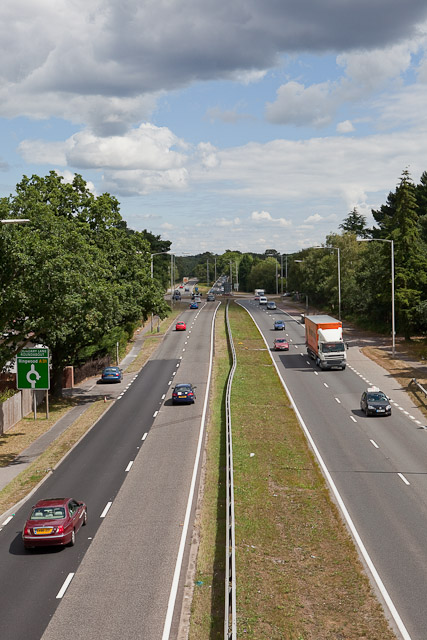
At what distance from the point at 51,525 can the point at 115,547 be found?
219 cm

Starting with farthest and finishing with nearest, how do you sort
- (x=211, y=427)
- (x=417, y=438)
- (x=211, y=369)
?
1. (x=211, y=369)
2. (x=211, y=427)
3. (x=417, y=438)

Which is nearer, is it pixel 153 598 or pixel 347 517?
pixel 153 598

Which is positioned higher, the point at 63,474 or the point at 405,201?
the point at 405,201

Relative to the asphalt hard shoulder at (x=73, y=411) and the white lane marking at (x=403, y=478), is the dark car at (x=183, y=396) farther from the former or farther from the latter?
the white lane marking at (x=403, y=478)

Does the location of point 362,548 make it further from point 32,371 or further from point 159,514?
point 32,371

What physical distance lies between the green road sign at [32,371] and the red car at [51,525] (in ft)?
71.6

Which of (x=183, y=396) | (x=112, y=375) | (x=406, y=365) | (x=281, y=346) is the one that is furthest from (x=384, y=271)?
(x=183, y=396)

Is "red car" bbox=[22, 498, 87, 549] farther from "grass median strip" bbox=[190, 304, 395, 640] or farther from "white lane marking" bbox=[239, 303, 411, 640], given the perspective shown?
"white lane marking" bbox=[239, 303, 411, 640]

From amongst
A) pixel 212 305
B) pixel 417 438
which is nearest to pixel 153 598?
pixel 417 438

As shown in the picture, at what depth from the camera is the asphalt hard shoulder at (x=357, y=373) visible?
3769 centimetres

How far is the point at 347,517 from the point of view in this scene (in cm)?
2420

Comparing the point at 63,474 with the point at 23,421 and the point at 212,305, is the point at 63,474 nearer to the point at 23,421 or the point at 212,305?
the point at 23,421

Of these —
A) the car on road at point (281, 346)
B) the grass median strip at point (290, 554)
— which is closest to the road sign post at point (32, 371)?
the grass median strip at point (290, 554)

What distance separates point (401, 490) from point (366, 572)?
9.25 m
